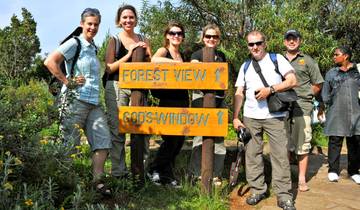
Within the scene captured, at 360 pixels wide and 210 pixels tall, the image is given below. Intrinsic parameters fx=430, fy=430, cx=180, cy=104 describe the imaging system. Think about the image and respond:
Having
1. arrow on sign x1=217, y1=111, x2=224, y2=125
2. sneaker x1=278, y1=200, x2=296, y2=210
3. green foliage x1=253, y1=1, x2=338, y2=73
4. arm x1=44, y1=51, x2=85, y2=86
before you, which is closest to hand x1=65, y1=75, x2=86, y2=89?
arm x1=44, y1=51, x2=85, y2=86

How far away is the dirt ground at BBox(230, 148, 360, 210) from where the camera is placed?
15.3 ft

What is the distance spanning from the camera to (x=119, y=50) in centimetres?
483

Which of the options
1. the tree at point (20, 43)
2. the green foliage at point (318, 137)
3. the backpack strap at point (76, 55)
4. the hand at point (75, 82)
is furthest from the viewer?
the tree at point (20, 43)

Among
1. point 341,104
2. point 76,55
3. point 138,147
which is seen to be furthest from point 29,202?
point 341,104

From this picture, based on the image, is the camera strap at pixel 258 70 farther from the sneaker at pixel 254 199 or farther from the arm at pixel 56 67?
the arm at pixel 56 67

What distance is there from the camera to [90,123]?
170 inches

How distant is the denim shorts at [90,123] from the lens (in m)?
4.10

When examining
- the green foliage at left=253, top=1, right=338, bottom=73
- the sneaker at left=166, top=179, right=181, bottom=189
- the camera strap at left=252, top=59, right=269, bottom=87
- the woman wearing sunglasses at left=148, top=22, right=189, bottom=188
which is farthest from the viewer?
the green foliage at left=253, top=1, right=338, bottom=73

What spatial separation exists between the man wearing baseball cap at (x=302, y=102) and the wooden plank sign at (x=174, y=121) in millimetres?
1145

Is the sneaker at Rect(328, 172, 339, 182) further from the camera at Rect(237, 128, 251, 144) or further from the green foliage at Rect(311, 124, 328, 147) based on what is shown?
Result: the green foliage at Rect(311, 124, 328, 147)

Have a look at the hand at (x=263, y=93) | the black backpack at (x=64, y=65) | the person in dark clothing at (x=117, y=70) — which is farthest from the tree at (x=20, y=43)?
the hand at (x=263, y=93)

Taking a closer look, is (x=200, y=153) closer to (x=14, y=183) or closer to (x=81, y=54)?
(x=81, y=54)

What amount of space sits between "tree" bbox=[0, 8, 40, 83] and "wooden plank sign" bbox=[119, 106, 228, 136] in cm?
2263

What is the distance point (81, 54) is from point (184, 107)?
1335mm
